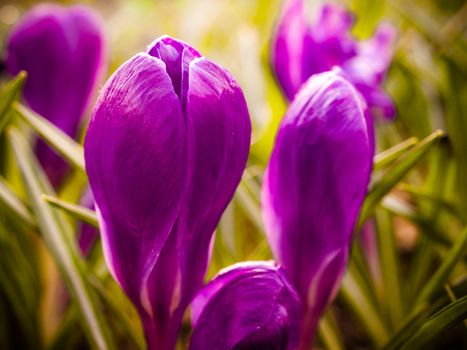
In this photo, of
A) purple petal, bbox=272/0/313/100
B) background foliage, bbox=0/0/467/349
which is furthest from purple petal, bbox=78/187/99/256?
purple petal, bbox=272/0/313/100

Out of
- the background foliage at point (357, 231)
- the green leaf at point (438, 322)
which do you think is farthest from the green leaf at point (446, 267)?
the green leaf at point (438, 322)

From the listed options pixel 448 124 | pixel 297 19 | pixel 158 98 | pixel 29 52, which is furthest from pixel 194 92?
pixel 448 124

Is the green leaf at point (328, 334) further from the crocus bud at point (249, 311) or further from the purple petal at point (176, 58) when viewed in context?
the purple petal at point (176, 58)

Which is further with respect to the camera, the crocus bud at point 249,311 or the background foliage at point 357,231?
the background foliage at point 357,231

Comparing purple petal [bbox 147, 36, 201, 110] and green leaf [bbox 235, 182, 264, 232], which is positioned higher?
purple petal [bbox 147, 36, 201, 110]

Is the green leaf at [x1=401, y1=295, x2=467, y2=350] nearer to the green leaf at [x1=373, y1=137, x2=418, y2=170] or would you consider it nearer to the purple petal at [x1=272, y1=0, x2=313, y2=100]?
the green leaf at [x1=373, y1=137, x2=418, y2=170]
